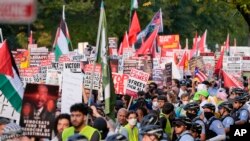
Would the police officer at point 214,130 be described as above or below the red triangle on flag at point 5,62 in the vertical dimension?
below

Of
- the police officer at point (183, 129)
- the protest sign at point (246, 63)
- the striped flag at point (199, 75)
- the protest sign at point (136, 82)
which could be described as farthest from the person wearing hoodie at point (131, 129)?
the protest sign at point (246, 63)

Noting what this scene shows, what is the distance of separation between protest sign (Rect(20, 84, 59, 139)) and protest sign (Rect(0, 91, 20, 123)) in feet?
4.72

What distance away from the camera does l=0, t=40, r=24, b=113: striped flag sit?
11.9m

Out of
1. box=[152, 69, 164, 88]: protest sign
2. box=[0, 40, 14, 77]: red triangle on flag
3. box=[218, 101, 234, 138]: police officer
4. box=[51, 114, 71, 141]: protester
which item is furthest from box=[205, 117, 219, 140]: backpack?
box=[152, 69, 164, 88]: protest sign

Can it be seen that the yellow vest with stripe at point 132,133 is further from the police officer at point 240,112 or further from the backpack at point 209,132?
the police officer at point 240,112

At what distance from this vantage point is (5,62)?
42.9 feet

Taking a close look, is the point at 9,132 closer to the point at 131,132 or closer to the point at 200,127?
the point at 131,132

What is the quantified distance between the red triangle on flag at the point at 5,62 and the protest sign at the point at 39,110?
2426 mm

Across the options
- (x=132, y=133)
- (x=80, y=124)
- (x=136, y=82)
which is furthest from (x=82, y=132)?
(x=136, y=82)

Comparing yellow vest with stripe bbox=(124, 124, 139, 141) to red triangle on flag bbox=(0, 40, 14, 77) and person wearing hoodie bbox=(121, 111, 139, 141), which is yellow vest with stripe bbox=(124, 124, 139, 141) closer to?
person wearing hoodie bbox=(121, 111, 139, 141)

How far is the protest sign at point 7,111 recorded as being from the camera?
1157cm

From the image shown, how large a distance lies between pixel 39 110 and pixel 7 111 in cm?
181

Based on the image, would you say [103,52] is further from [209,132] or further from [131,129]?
[131,129]

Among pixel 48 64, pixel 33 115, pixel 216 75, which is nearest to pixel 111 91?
pixel 33 115
